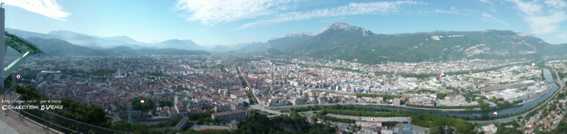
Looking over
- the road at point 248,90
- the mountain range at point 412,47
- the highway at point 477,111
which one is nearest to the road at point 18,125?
the highway at point 477,111

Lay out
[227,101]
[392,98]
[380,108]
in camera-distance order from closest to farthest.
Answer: [227,101]
[380,108]
[392,98]

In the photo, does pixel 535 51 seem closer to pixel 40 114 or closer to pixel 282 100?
pixel 282 100

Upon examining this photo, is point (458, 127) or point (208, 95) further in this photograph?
point (208, 95)

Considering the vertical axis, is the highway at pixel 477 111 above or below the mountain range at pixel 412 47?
below

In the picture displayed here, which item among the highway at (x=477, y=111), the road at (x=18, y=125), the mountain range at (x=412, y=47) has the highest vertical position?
the mountain range at (x=412, y=47)

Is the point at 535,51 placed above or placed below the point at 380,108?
above

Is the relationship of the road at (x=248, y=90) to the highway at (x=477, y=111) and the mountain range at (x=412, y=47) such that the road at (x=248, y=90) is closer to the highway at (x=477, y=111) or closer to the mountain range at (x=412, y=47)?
the highway at (x=477, y=111)

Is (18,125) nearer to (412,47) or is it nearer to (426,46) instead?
(412,47)

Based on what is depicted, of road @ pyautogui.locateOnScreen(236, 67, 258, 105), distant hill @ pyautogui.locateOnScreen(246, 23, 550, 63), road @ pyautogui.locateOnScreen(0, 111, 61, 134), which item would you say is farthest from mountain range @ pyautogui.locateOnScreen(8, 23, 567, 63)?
road @ pyautogui.locateOnScreen(0, 111, 61, 134)

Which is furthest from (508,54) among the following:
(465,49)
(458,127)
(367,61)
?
(458,127)
